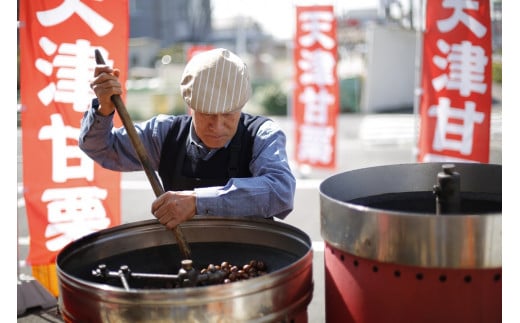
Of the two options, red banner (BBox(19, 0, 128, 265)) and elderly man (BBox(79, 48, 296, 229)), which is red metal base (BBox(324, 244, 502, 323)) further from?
red banner (BBox(19, 0, 128, 265))

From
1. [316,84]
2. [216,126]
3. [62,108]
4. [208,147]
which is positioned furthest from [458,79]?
[216,126]

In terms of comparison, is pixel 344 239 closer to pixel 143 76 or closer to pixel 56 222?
pixel 56 222

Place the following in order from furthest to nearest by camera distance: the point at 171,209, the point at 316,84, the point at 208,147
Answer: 1. the point at 316,84
2. the point at 208,147
3. the point at 171,209

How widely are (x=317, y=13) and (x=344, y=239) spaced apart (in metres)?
7.37

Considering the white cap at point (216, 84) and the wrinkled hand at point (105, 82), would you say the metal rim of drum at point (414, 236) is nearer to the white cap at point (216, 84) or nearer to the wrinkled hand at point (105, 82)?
the white cap at point (216, 84)

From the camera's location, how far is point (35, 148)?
4805 mm

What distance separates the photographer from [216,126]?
2477mm

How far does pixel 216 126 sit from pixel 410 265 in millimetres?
1052

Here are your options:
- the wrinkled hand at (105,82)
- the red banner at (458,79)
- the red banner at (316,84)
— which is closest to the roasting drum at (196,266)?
the wrinkled hand at (105,82)

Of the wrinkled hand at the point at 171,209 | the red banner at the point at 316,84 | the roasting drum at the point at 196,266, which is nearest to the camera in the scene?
the roasting drum at the point at 196,266

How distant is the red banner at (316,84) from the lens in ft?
29.0

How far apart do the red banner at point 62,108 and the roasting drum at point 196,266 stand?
2.35m

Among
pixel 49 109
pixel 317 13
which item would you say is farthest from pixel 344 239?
pixel 317 13

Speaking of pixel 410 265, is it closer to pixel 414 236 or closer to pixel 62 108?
pixel 414 236
